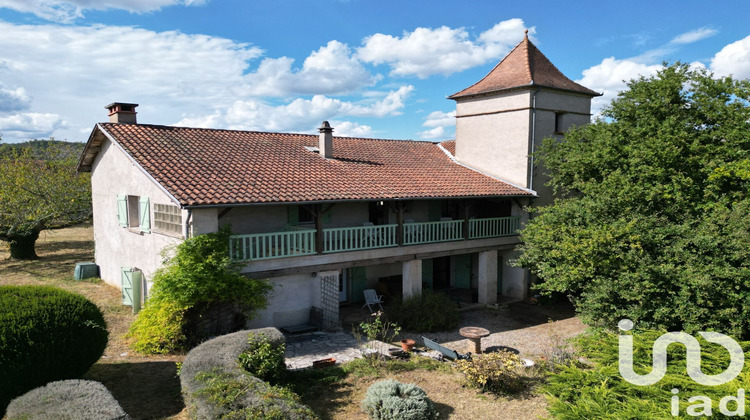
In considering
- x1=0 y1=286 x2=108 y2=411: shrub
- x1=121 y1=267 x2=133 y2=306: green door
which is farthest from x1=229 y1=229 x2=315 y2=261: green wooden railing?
x1=121 y1=267 x2=133 y2=306: green door

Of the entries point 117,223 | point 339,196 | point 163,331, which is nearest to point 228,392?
point 163,331

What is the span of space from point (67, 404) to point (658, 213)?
14412 millimetres

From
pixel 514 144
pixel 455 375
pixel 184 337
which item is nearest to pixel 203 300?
pixel 184 337

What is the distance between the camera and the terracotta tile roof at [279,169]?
12.7 m

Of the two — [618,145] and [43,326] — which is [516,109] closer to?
[618,145]

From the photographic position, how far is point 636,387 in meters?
7.27

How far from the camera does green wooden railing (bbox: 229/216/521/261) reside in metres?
12.7

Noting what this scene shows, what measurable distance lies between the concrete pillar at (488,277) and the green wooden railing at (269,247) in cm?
689

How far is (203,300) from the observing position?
1157 cm

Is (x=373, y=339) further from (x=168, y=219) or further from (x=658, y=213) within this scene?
(x=658, y=213)

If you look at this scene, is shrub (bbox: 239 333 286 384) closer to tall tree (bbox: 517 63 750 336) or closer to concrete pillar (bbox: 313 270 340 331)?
concrete pillar (bbox: 313 270 340 331)

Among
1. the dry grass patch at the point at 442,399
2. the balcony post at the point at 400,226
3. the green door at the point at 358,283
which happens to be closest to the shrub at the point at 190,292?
the dry grass patch at the point at 442,399

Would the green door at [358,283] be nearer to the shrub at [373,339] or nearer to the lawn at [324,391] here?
the shrub at [373,339]

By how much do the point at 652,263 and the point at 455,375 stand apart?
5594mm
